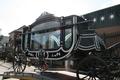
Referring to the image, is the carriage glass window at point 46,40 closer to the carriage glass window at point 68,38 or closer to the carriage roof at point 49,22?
the carriage roof at point 49,22

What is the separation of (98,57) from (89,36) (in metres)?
0.79

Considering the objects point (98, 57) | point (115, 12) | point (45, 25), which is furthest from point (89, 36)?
point (115, 12)

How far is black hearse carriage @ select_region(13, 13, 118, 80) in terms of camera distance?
5.22 metres

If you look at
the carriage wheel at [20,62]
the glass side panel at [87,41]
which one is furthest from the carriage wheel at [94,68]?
the carriage wheel at [20,62]

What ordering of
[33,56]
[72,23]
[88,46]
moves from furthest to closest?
[33,56] < [72,23] < [88,46]

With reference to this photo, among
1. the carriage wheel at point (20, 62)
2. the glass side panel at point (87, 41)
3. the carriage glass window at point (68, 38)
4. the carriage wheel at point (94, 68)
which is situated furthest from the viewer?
the carriage wheel at point (20, 62)

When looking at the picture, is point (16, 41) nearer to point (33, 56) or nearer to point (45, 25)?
point (33, 56)

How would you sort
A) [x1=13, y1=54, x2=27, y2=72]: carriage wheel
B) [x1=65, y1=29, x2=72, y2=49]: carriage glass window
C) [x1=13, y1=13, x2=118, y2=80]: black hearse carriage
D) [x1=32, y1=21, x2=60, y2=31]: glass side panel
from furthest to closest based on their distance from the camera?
[x1=13, y1=54, x2=27, y2=72]: carriage wheel, [x1=32, y1=21, x2=60, y2=31]: glass side panel, [x1=65, y1=29, x2=72, y2=49]: carriage glass window, [x1=13, y1=13, x2=118, y2=80]: black hearse carriage

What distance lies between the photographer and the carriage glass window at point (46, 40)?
263 inches

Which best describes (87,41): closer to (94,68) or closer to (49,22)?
(94,68)

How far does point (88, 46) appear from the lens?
5.58m

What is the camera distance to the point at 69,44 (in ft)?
20.4

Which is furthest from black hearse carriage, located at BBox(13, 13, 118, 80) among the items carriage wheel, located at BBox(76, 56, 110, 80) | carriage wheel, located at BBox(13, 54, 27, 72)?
carriage wheel, located at BBox(13, 54, 27, 72)

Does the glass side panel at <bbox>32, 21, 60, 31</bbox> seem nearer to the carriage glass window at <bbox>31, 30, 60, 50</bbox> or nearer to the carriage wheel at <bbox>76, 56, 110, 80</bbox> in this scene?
the carriage glass window at <bbox>31, 30, 60, 50</bbox>
